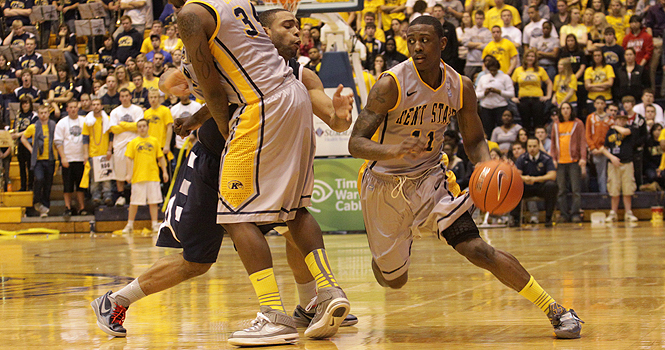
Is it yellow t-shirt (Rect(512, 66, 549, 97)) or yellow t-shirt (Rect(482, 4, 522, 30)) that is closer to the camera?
yellow t-shirt (Rect(512, 66, 549, 97))

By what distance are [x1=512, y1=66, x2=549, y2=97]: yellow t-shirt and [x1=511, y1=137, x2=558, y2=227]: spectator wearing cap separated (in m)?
1.44

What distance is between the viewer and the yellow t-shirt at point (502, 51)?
15516 millimetres

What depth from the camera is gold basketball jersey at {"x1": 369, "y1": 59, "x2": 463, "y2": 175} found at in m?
4.50

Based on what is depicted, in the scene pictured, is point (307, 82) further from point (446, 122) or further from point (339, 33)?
point (339, 33)

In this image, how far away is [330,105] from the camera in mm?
4344

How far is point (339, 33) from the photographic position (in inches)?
520

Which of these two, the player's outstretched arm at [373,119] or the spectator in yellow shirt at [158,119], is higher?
the player's outstretched arm at [373,119]

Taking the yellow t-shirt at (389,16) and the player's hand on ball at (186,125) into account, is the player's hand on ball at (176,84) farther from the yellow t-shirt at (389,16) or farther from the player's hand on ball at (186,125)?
the yellow t-shirt at (389,16)

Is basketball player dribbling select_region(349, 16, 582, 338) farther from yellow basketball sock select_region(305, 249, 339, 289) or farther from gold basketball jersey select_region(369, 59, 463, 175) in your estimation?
yellow basketball sock select_region(305, 249, 339, 289)

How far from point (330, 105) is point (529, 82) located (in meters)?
11.4

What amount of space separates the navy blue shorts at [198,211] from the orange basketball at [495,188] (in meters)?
1.45

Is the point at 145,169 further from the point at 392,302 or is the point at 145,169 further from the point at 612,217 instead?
the point at 392,302

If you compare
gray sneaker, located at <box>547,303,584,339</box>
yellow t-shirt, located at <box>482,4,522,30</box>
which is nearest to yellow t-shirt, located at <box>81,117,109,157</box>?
yellow t-shirt, located at <box>482,4,522,30</box>

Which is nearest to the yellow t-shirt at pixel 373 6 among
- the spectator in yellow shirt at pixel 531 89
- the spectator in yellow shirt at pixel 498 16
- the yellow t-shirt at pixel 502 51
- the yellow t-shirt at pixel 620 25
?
the spectator in yellow shirt at pixel 498 16
